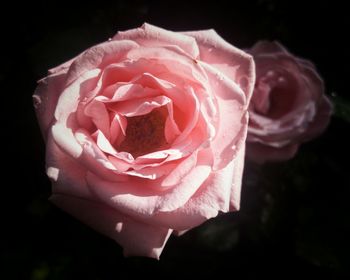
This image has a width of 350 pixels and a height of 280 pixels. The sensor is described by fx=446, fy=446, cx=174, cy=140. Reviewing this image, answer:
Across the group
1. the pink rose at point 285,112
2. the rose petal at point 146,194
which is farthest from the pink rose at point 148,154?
the pink rose at point 285,112

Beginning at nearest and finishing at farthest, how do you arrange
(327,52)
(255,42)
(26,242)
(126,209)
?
(126,209) < (26,242) < (255,42) < (327,52)

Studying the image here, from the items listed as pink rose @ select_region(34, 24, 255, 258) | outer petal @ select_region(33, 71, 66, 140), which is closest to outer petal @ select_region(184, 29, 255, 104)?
pink rose @ select_region(34, 24, 255, 258)

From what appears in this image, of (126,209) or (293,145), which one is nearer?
(126,209)

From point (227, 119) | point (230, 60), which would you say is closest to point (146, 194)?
point (227, 119)

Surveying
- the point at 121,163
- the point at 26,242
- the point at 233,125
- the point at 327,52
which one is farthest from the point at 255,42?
the point at 26,242

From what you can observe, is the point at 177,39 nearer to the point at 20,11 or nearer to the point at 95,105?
the point at 95,105

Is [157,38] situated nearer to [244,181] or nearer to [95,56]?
[95,56]

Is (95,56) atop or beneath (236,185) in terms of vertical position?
atop

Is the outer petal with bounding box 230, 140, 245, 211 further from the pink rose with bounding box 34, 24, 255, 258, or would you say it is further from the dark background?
the dark background
